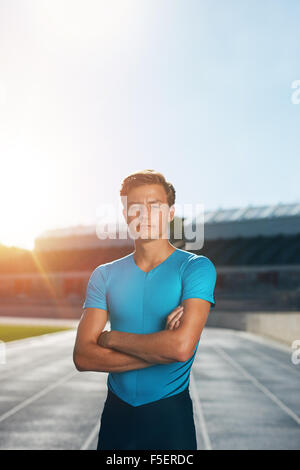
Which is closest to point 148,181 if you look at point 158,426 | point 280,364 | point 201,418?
point 158,426

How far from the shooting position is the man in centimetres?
240

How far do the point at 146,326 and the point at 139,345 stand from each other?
12 cm

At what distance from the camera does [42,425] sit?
38.7 ft

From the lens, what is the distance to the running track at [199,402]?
35.6ft

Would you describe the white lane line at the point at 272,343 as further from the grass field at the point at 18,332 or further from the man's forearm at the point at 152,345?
the man's forearm at the point at 152,345

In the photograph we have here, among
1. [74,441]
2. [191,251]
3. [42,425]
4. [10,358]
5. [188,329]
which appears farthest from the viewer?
[10,358]

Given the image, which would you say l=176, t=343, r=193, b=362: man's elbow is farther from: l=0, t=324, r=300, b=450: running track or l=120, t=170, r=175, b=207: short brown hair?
l=0, t=324, r=300, b=450: running track

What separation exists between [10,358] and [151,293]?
2236cm

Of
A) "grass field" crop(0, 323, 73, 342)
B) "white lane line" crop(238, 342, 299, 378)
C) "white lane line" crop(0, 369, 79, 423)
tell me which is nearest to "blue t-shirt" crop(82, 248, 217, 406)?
"white lane line" crop(0, 369, 79, 423)

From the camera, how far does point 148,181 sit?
8.22 feet

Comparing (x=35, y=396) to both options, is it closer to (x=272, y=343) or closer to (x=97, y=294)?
(x=97, y=294)
